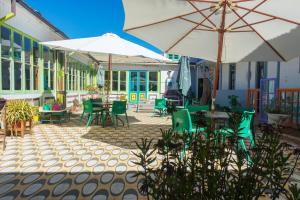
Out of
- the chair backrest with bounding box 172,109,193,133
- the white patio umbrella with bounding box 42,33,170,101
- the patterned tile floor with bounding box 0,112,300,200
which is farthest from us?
the white patio umbrella with bounding box 42,33,170,101

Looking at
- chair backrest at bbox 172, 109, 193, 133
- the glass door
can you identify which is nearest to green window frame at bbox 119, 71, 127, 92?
the glass door

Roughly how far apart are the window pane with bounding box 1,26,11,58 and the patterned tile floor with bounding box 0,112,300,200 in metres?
2.37

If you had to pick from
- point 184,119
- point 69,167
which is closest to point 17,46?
point 69,167

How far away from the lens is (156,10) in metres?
3.61

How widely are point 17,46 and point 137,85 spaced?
11.6m

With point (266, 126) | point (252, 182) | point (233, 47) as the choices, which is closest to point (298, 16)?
point (233, 47)

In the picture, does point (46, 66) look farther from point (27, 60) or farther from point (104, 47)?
point (104, 47)

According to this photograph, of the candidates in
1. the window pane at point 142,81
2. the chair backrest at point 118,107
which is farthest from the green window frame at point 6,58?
the window pane at point 142,81

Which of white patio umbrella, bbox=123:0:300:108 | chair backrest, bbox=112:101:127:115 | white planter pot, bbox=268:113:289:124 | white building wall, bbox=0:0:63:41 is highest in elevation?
white building wall, bbox=0:0:63:41

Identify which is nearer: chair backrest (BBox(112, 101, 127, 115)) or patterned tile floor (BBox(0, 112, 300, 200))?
patterned tile floor (BBox(0, 112, 300, 200))

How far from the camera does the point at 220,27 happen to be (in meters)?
3.59

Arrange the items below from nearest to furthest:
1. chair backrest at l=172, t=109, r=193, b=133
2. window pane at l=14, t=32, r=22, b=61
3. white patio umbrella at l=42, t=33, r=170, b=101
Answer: chair backrest at l=172, t=109, r=193, b=133 → white patio umbrella at l=42, t=33, r=170, b=101 → window pane at l=14, t=32, r=22, b=61

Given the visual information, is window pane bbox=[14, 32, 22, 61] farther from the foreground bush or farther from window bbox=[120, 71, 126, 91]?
window bbox=[120, 71, 126, 91]

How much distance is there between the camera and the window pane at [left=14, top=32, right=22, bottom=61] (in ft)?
22.2
